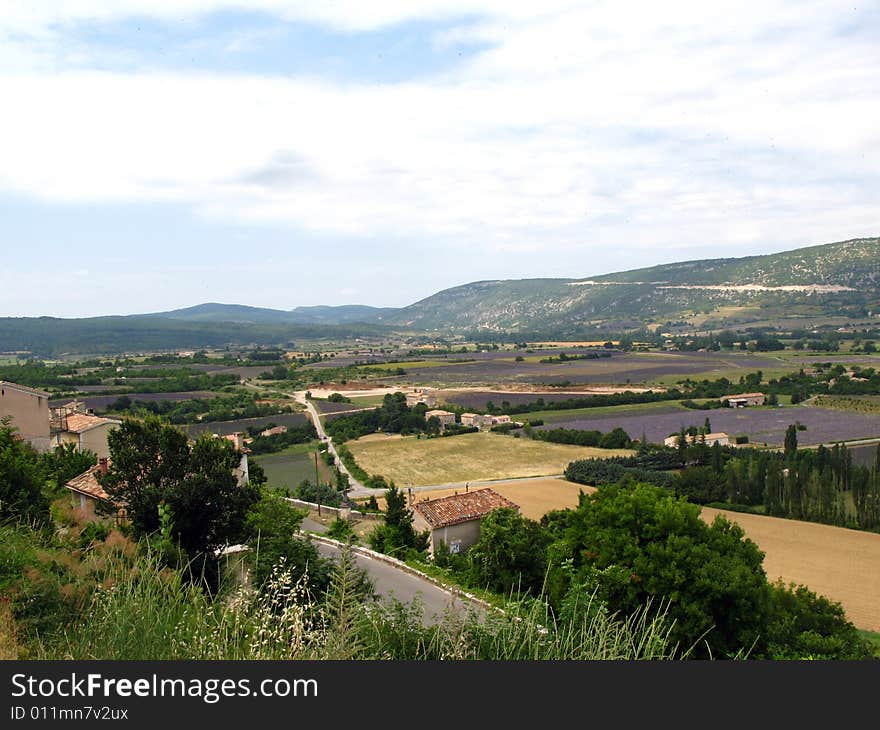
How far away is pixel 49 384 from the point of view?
83750 mm

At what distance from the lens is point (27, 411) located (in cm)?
2797

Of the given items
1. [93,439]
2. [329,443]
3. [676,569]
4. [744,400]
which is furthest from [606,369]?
[676,569]

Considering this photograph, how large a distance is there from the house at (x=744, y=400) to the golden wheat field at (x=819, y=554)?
139 feet

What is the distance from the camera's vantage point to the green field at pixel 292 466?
4466 cm

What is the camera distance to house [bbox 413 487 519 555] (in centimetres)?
2456

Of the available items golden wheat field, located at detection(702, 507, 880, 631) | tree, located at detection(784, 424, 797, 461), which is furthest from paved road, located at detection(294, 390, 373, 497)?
tree, located at detection(784, 424, 797, 461)

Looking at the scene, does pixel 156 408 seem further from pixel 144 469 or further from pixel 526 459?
pixel 144 469

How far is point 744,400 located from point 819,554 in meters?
51.8

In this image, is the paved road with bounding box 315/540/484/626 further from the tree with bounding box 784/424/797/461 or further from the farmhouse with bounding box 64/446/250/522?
the tree with bounding box 784/424/797/461

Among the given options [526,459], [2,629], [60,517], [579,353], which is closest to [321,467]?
[526,459]

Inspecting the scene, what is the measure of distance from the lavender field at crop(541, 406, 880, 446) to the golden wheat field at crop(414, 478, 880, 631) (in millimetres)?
20692

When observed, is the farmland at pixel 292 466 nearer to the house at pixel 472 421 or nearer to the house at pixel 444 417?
the house at pixel 444 417

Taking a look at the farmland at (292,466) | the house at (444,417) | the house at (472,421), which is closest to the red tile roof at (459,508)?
the farmland at (292,466)

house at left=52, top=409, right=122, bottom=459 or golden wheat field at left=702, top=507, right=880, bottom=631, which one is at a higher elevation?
house at left=52, top=409, right=122, bottom=459
